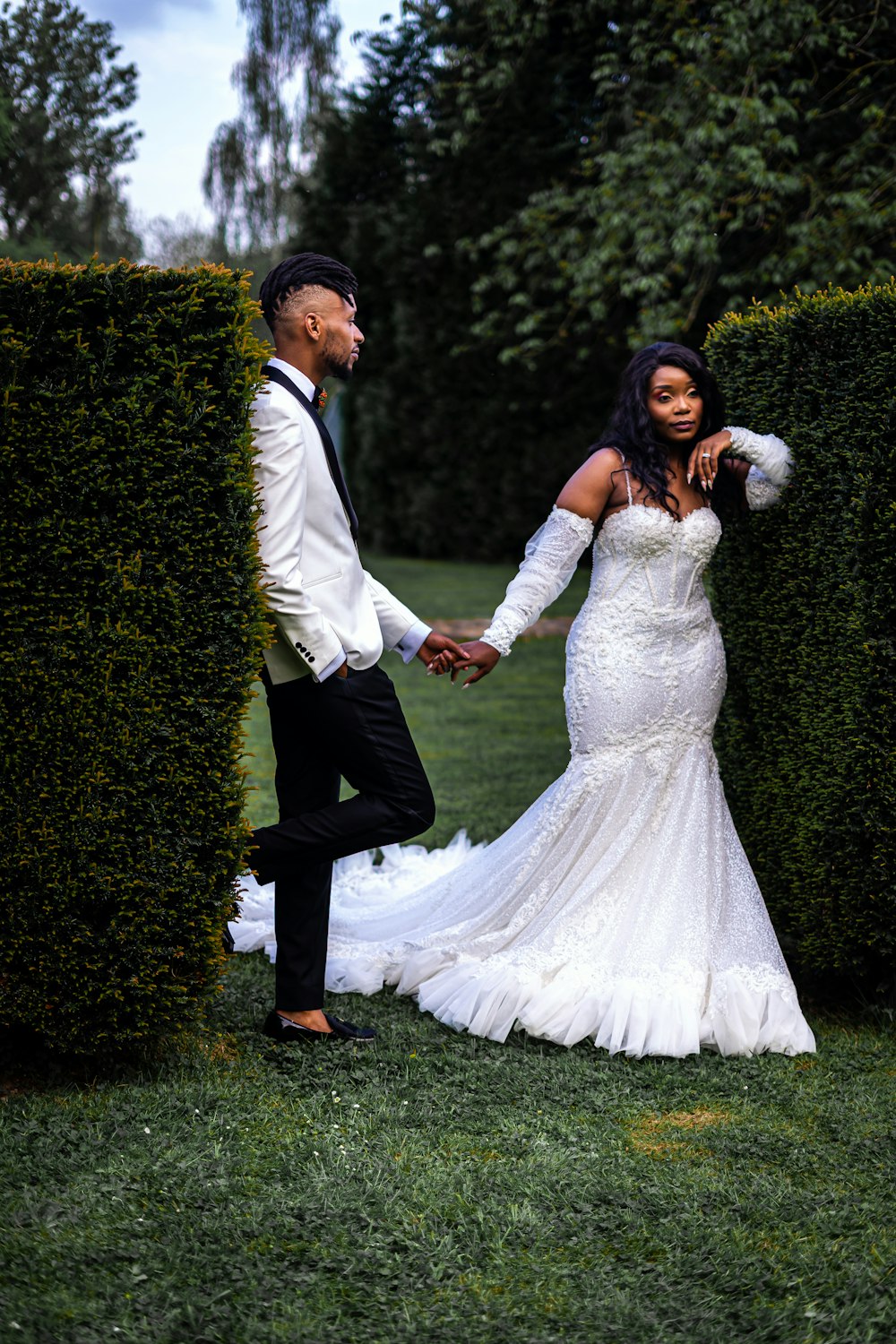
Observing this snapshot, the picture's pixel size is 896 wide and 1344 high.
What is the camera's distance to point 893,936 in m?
4.20

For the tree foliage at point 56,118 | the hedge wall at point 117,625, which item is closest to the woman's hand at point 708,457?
the hedge wall at point 117,625

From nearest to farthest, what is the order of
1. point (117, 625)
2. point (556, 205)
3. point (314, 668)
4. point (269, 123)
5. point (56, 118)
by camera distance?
point (117, 625) < point (314, 668) < point (556, 205) < point (56, 118) < point (269, 123)

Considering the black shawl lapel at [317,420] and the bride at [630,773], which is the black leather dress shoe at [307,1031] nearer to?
the bride at [630,773]

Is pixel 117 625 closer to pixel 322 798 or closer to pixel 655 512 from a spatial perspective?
pixel 322 798

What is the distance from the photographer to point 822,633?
4.39 m

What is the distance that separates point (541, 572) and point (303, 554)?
107 cm

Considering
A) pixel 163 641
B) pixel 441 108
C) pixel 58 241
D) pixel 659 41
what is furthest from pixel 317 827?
pixel 58 241

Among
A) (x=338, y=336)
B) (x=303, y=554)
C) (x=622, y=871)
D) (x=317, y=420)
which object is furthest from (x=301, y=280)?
(x=622, y=871)

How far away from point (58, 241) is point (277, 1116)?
83.4 feet

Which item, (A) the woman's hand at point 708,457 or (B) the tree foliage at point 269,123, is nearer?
(A) the woman's hand at point 708,457

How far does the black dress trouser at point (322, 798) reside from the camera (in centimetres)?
391

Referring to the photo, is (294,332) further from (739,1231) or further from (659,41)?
(659,41)

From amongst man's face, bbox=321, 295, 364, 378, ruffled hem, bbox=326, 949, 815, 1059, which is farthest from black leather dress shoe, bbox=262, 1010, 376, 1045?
man's face, bbox=321, 295, 364, 378

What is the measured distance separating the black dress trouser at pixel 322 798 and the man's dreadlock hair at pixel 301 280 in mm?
1163
